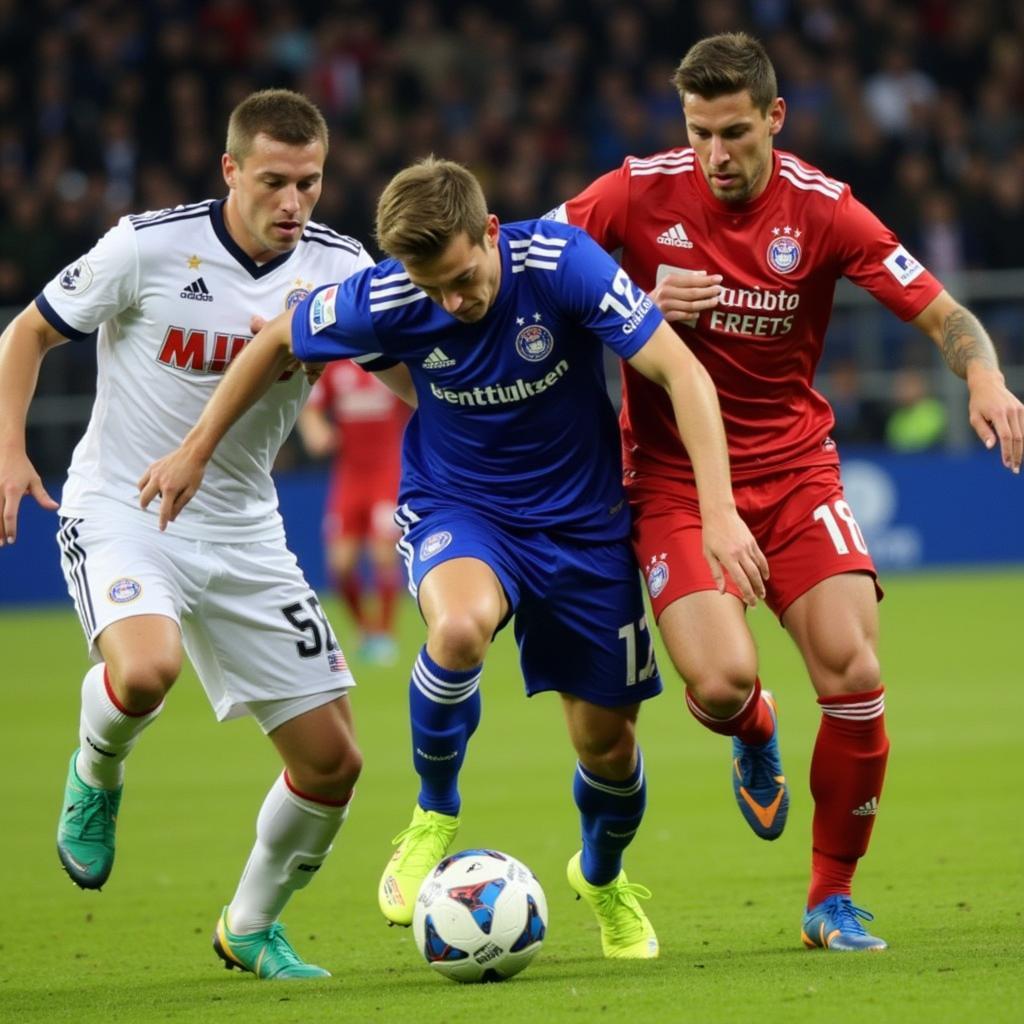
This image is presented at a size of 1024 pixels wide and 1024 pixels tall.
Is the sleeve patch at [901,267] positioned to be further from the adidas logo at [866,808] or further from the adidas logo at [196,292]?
the adidas logo at [196,292]

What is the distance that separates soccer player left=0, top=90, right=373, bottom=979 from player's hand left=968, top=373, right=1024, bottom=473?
2.10m

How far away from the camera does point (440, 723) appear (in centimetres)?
561

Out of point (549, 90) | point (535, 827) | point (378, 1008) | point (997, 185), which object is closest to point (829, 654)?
point (378, 1008)

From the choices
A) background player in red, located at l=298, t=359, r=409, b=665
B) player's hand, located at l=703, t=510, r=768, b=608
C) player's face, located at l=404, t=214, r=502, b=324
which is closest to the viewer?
player's hand, located at l=703, t=510, r=768, b=608

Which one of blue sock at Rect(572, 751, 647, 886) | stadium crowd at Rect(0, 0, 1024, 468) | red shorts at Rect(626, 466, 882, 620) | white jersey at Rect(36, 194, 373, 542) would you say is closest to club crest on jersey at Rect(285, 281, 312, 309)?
white jersey at Rect(36, 194, 373, 542)

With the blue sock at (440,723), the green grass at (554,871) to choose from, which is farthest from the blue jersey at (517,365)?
the green grass at (554,871)

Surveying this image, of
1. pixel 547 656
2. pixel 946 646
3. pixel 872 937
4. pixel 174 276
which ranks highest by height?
pixel 174 276

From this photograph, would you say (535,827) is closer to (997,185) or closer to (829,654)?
(829,654)

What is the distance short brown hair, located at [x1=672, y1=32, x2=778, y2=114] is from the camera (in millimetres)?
5715

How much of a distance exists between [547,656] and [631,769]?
45 cm

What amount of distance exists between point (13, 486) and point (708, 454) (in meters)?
2.07

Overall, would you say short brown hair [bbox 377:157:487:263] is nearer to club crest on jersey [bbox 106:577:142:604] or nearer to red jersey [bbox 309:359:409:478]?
club crest on jersey [bbox 106:577:142:604]

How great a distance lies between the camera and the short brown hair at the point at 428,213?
525 centimetres

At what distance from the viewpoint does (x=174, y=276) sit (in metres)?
6.15
